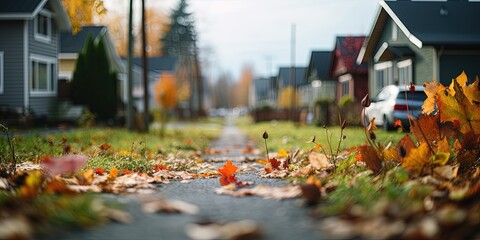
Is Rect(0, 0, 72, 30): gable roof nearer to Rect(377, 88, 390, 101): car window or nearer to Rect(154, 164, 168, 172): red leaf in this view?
Rect(377, 88, 390, 101): car window

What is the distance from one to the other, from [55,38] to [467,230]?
2498cm

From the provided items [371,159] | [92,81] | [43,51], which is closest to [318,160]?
[371,159]

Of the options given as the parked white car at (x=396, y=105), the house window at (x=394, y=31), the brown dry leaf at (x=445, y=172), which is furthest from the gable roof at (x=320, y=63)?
the brown dry leaf at (x=445, y=172)

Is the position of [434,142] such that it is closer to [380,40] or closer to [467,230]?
[467,230]

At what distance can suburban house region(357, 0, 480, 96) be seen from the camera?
19875mm

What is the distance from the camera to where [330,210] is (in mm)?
4250

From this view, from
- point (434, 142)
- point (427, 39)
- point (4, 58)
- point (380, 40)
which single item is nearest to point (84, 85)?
point (4, 58)

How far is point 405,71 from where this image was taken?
22812mm

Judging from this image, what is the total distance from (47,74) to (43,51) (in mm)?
1201

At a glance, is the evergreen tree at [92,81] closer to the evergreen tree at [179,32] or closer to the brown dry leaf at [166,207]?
the brown dry leaf at [166,207]

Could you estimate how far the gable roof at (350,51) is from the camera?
106ft

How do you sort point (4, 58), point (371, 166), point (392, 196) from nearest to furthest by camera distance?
1. point (392, 196)
2. point (371, 166)
3. point (4, 58)

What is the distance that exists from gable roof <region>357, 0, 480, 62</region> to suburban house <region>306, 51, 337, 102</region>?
18.6 metres

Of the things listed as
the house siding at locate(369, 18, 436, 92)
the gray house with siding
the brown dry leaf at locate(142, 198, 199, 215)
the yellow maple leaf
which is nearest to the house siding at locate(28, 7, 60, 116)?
the gray house with siding
